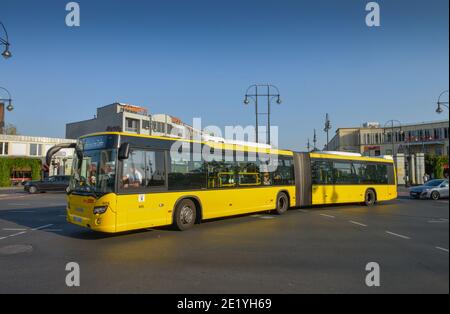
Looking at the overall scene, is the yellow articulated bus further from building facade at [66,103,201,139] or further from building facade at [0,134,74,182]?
building facade at [66,103,201,139]

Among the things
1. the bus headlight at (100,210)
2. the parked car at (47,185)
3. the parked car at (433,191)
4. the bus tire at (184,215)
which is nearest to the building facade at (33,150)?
the parked car at (47,185)

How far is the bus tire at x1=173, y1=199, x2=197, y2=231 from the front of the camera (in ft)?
31.7

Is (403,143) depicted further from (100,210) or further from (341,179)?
(100,210)

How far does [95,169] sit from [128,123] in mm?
60177

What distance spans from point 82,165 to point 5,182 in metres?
44.7

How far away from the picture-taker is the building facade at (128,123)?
6475 cm

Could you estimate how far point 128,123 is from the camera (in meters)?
65.7

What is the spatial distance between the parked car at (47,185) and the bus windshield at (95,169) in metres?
23.5

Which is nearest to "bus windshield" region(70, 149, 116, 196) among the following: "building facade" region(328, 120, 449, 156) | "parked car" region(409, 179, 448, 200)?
"parked car" region(409, 179, 448, 200)

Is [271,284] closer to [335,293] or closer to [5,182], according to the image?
[335,293]

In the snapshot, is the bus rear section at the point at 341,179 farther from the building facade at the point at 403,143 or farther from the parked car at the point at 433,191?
the building facade at the point at 403,143

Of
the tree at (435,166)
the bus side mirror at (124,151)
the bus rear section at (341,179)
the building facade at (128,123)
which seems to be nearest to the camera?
the bus side mirror at (124,151)

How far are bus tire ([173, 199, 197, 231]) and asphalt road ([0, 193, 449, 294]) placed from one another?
31 centimetres

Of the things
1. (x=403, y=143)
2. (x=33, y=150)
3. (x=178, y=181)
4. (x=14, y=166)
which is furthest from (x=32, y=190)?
(x=403, y=143)
